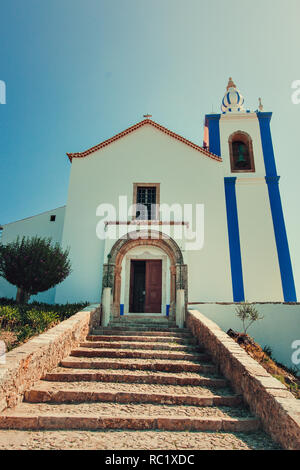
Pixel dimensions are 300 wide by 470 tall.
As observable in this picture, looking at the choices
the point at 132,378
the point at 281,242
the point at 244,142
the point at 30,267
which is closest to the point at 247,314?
the point at 281,242

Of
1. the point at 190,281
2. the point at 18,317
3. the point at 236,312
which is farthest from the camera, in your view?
the point at 190,281

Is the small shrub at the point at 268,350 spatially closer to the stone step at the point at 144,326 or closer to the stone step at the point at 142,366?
the stone step at the point at 144,326

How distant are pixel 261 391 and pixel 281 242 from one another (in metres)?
7.96

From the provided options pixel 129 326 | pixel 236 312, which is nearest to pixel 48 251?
pixel 129 326

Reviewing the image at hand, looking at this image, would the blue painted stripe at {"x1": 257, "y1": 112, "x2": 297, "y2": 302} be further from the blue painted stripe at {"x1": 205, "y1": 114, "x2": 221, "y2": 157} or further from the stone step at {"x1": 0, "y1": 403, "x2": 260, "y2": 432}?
the stone step at {"x1": 0, "y1": 403, "x2": 260, "y2": 432}

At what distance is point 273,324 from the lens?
7.85 metres

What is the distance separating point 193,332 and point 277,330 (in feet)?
8.65

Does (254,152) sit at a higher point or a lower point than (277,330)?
higher

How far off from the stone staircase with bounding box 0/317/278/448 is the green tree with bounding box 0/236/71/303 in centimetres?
299

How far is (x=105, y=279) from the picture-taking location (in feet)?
28.1

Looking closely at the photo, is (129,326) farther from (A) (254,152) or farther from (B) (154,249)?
(A) (254,152)

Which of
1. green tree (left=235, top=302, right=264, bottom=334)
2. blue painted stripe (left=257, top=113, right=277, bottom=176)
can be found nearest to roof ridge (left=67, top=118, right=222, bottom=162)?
blue painted stripe (left=257, top=113, right=277, bottom=176)

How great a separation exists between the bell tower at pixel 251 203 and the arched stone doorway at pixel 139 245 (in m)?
2.46

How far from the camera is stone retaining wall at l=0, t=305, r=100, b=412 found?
3551 mm
